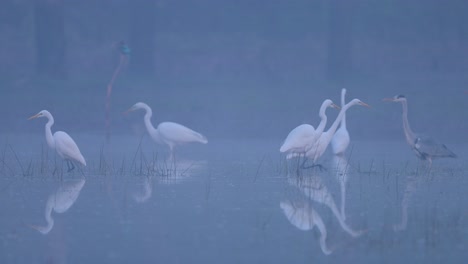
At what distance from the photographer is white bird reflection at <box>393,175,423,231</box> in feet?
22.9

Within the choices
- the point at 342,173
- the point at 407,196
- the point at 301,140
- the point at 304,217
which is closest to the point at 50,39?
the point at 301,140

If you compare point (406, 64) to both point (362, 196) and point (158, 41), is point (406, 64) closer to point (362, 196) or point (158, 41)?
point (158, 41)

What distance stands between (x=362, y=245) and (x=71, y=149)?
16.5ft

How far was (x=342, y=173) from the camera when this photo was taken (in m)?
10.4

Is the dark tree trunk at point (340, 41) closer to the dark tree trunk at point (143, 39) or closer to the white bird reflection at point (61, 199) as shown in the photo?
the dark tree trunk at point (143, 39)

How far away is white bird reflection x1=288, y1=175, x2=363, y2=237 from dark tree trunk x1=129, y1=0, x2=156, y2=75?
12426 millimetres

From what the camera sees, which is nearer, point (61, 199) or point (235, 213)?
point (235, 213)

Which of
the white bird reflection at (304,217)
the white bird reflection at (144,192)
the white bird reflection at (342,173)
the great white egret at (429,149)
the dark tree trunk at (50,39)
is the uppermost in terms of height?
the dark tree trunk at (50,39)

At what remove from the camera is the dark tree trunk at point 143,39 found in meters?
21.9

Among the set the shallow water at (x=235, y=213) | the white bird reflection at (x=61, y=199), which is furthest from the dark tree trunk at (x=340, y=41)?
the white bird reflection at (x=61, y=199)

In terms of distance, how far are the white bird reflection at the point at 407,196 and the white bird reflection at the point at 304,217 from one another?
60cm

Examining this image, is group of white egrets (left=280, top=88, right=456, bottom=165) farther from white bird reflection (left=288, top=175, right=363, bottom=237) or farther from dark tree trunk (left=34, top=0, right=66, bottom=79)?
dark tree trunk (left=34, top=0, right=66, bottom=79)

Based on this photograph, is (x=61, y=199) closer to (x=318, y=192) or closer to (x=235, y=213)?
(x=235, y=213)

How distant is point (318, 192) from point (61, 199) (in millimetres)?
2456
